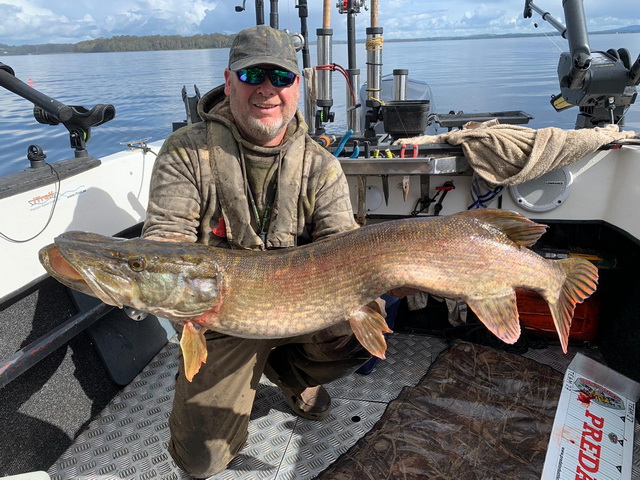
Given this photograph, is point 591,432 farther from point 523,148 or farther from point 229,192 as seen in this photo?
point 229,192

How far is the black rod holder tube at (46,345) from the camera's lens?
2334 millimetres

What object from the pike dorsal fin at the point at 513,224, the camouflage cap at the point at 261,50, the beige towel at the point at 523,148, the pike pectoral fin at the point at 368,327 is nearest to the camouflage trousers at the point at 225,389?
the pike pectoral fin at the point at 368,327

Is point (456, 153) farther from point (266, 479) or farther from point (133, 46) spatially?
point (133, 46)

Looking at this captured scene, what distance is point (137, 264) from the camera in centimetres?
179

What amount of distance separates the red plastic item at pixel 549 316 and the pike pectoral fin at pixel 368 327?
5.35ft

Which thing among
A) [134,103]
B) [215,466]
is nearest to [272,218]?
[215,466]

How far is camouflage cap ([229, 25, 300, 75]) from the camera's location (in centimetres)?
234

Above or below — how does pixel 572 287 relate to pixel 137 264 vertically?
below

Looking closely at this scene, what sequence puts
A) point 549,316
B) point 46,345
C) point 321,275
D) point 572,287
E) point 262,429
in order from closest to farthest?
point 321,275
point 572,287
point 46,345
point 262,429
point 549,316

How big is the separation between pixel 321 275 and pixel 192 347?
577mm

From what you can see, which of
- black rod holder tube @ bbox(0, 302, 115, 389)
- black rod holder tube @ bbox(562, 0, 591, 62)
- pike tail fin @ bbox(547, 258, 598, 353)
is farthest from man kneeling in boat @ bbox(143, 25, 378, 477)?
black rod holder tube @ bbox(562, 0, 591, 62)

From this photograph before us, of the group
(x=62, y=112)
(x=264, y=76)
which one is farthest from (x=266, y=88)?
(x=62, y=112)

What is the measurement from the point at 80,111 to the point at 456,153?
8.26ft

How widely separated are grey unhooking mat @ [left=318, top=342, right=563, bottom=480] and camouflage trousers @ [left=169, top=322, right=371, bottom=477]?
Answer: 0.43 meters
